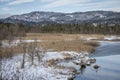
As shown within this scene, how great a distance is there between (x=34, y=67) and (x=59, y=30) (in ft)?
380

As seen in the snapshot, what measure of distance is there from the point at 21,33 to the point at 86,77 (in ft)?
31.7

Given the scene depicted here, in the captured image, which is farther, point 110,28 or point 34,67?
point 110,28

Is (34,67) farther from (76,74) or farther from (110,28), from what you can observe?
(110,28)

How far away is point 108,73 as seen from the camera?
2209cm

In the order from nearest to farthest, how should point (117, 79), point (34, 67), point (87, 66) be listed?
point (117, 79), point (34, 67), point (87, 66)

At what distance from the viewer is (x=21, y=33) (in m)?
26.2

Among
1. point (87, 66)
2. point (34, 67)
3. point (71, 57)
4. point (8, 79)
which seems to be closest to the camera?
point (8, 79)

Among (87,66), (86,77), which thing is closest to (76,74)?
(86,77)

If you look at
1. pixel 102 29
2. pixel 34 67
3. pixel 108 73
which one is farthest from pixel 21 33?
pixel 102 29

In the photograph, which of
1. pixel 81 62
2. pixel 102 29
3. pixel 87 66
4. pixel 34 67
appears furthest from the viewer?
pixel 102 29

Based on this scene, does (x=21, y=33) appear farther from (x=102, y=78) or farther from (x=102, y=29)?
(x=102, y=29)

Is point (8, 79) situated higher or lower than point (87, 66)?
higher

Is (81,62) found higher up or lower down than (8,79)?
lower down

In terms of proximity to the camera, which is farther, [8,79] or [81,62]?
[81,62]
